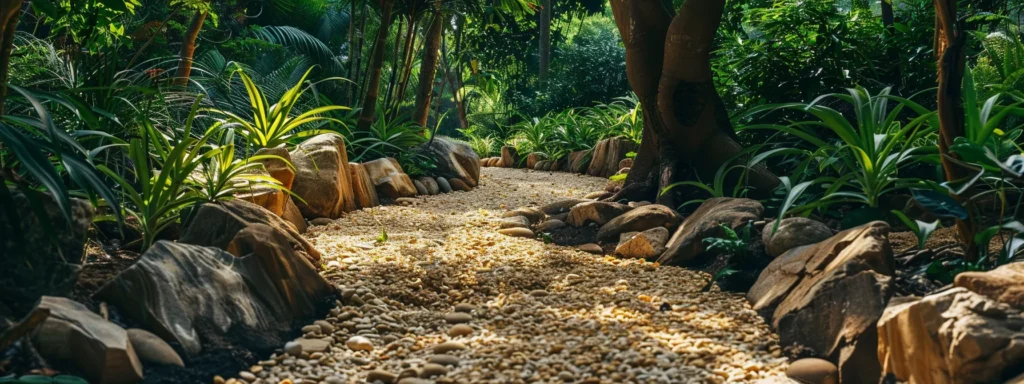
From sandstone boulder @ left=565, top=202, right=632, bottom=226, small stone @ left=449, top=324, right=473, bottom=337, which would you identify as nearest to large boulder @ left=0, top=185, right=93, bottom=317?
small stone @ left=449, top=324, right=473, bottom=337

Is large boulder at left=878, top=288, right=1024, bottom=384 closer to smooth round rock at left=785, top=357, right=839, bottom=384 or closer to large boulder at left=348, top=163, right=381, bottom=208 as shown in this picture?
smooth round rock at left=785, top=357, right=839, bottom=384

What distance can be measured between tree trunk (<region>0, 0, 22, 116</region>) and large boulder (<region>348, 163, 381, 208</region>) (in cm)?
317

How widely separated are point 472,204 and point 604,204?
161cm

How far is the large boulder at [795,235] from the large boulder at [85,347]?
2.25m

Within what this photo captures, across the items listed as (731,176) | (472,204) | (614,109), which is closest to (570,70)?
(614,109)

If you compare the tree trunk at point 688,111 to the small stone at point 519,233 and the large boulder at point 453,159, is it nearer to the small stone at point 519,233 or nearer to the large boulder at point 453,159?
the small stone at point 519,233

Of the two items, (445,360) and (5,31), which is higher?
(5,31)

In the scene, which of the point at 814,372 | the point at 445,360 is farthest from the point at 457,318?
the point at 814,372

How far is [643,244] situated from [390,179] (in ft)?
8.66

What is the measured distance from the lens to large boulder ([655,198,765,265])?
3.54m

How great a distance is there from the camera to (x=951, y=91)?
2578 millimetres

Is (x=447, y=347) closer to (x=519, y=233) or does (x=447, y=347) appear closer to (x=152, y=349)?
(x=152, y=349)

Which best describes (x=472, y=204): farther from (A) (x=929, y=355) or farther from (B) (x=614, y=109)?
(A) (x=929, y=355)

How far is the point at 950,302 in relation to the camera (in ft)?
6.20
